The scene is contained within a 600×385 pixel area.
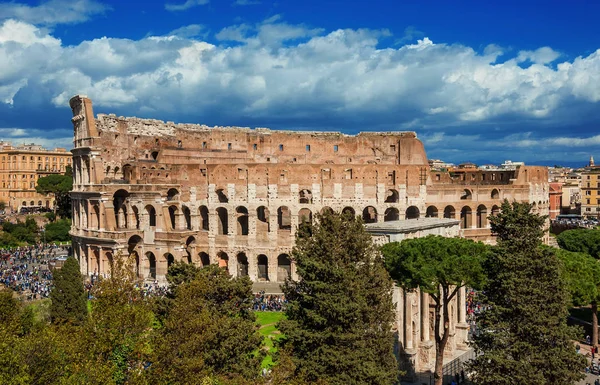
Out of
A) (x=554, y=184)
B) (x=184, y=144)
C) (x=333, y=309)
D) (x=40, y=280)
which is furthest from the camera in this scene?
(x=554, y=184)

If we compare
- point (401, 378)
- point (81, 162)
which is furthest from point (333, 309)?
point (81, 162)

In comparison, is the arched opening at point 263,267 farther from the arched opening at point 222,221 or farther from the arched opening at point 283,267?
the arched opening at point 222,221

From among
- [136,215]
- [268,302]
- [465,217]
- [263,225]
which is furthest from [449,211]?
[136,215]

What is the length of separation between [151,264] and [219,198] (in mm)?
8914

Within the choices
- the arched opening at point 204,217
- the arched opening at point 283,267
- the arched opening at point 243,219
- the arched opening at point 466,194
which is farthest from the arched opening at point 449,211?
the arched opening at point 204,217

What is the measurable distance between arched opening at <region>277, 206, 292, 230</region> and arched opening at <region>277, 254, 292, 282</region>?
9.70 ft

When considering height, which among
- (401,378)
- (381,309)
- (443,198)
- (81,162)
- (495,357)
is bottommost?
(401,378)

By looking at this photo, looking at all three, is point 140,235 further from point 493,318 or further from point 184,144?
point 493,318

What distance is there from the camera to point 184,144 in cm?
6225

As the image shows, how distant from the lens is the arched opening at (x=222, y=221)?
182ft

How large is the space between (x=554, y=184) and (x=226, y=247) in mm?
81875

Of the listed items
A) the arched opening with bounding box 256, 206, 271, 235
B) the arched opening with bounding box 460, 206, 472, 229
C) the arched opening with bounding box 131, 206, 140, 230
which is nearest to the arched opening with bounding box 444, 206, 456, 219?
the arched opening with bounding box 460, 206, 472, 229

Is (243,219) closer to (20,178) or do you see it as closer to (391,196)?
(391,196)

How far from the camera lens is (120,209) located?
56.9 metres
